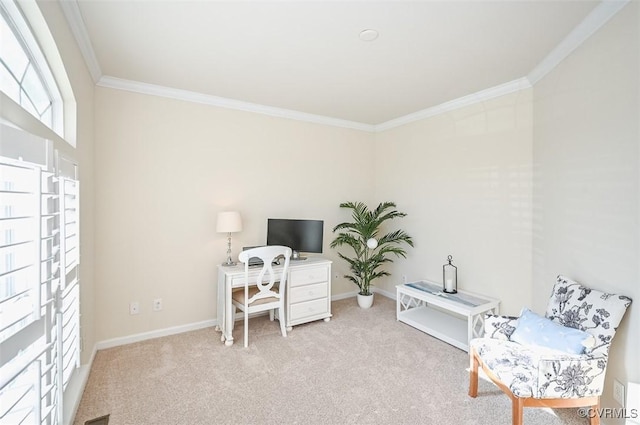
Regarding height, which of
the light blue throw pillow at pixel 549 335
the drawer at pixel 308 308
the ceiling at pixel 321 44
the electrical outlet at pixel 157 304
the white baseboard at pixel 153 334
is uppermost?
the ceiling at pixel 321 44

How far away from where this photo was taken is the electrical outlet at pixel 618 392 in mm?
1757

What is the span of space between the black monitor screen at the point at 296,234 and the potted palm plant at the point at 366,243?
0.51 metres

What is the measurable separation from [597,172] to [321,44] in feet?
6.89

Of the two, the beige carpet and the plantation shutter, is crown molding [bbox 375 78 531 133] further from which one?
the plantation shutter

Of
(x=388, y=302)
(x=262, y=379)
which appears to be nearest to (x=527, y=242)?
(x=388, y=302)

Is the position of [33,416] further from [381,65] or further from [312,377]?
[381,65]

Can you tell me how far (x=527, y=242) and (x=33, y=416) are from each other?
3.57 meters

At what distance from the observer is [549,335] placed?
1888 millimetres

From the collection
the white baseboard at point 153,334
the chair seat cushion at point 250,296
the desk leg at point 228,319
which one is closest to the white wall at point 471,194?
the chair seat cushion at point 250,296

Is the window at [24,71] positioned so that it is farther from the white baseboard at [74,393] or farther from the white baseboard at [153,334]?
the white baseboard at [153,334]

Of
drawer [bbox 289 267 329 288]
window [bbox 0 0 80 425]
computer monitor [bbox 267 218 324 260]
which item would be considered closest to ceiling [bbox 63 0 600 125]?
window [bbox 0 0 80 425]

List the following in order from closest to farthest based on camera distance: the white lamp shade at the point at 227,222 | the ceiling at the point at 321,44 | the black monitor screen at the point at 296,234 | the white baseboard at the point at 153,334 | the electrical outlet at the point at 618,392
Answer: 1. the electrical outlet at the point at 618,392
2. the ceiling at the point at 321,44
3. the white baseboard at the point at 153,334
4. the white lamp shade at the point at 227,222
5. the black monitor screen at the point at 296,234

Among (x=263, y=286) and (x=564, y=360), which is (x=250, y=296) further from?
(x=564, y=360)

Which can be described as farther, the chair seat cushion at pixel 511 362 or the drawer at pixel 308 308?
the drawer at pixel 308 308
